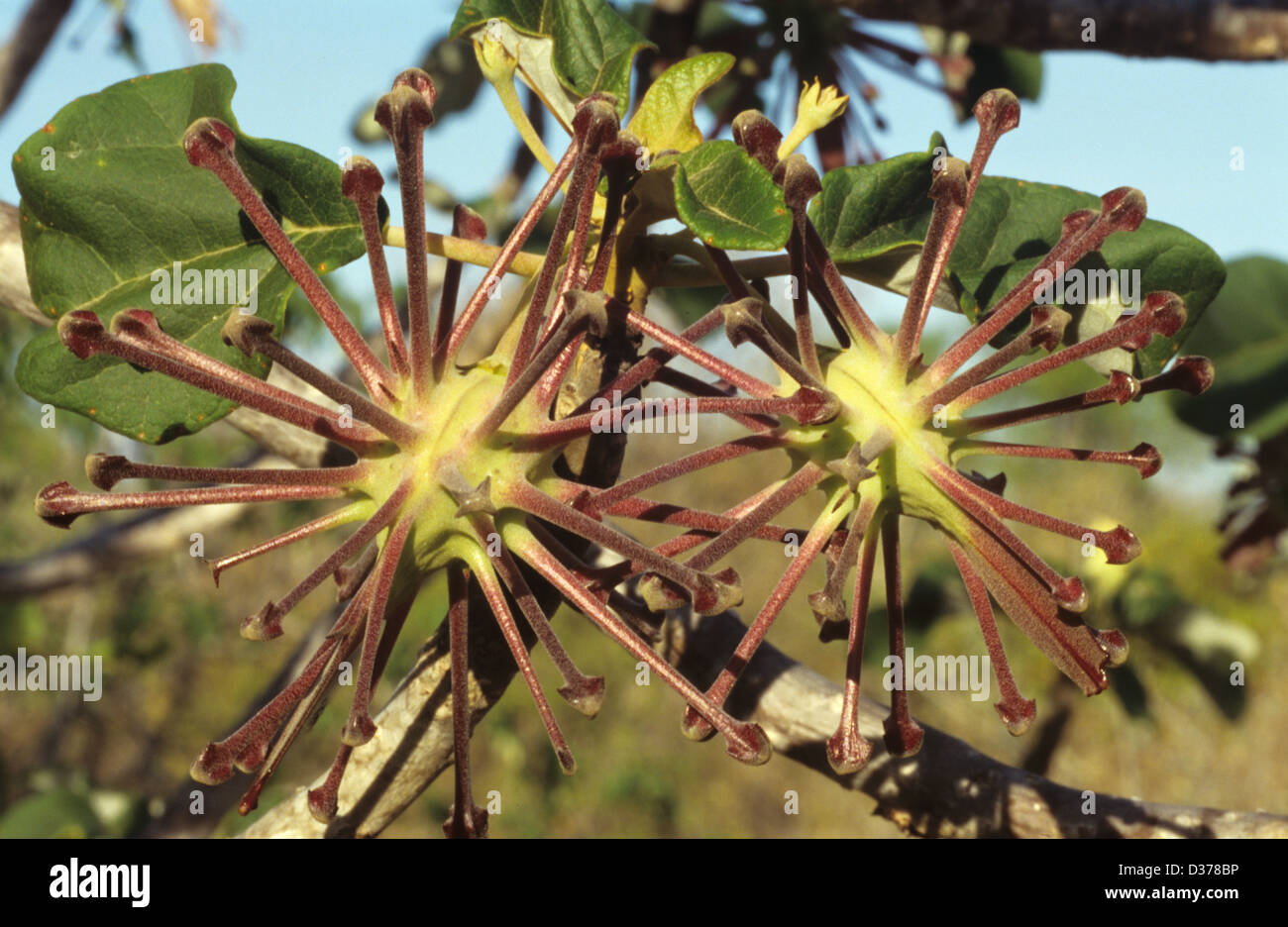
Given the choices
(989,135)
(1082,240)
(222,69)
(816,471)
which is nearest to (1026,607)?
(816,471)

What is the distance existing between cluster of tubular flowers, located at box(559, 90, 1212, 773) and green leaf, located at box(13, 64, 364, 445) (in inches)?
19.7

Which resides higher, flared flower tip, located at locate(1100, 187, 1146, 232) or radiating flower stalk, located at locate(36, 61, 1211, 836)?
flared flower tip, located at locate(1100, 187, 1146, 232)

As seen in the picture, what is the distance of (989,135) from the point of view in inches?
44.2

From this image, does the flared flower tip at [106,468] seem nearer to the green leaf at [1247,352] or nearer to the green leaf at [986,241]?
the green leaf at [986,241]

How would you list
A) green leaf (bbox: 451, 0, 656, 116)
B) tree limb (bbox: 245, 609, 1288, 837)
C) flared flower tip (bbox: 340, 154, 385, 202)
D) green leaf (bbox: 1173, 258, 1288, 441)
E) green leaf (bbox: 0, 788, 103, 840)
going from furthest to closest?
green leaf (bbox: 0, 788, 103, 840) < green leaf (bbox: 1173, 258, 1288, 441) < tree limb (bbox: 245, 609, 1288, 837) < green leaf (bbox: 451, 0, 656, 116) < flared flower tip (bbox: 340, 154, 385, 202)

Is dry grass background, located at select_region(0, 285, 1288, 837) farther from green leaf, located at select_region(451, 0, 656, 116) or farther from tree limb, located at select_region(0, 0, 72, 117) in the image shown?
green leaf, located at select_region(451, 0, 656, 116)

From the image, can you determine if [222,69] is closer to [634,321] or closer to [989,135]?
[634,321]

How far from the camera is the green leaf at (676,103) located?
1.17 meters

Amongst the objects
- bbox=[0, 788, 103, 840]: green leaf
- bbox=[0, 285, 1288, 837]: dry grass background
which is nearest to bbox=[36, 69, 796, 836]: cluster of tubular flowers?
Answer: bbox=[0, 788, 103, 840]: green leaf

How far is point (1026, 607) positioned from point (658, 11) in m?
1.83

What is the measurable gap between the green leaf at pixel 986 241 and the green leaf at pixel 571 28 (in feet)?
1.05

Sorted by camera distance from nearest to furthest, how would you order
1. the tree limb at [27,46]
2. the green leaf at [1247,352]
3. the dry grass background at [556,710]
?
1. the green leaf at [1247,352]
2. the tree limb at [27,46]
3. the dry grass background at [556,710]

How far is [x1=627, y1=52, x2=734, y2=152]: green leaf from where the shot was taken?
1.17 metres

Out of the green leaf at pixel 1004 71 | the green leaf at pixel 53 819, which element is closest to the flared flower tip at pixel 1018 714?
the green leaf at pixel 1004 71
